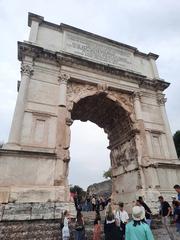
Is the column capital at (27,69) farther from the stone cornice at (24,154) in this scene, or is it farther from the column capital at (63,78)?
the stone cornice at (24,154)

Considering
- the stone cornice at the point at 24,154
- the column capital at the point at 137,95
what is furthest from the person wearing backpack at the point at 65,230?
the column capital at the point at 137,95

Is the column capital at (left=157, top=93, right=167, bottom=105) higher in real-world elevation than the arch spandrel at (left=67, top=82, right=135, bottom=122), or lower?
higher

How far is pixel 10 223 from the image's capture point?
661 cm

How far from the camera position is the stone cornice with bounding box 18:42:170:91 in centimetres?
1095

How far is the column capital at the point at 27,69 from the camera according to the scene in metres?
10.4

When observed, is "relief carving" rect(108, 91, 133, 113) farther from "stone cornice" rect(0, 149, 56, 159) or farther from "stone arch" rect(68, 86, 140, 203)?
"stone cornice" rect(0, 149, 56, 159)

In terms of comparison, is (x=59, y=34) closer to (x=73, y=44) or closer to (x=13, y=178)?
(x=73, y=44)

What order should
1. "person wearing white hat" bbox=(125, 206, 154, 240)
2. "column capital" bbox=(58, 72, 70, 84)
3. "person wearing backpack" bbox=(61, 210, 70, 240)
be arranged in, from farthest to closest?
"column capital" bbox=(58, 72, 70, 84) < "person wearing backpack" bbox=(61, 210, 70, 240) < "person wearing white hat" bbox=(125, 206, 154, 240)

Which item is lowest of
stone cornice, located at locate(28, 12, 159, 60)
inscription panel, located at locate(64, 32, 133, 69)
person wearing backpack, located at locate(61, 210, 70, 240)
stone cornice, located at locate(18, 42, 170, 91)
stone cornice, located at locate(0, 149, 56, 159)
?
person wearing backpack, located at locate(61, 210, 70, 240)

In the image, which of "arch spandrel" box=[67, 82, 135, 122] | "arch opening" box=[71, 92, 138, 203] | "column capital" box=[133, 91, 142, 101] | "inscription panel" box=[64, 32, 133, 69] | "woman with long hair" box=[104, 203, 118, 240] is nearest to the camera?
"woman with long hair" box=[104, 203, 118, 240]

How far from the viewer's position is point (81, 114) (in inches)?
545

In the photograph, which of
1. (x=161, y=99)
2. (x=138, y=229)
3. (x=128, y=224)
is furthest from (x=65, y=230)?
(x=161, y=99)

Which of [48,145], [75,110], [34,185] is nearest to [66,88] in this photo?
[75,110]

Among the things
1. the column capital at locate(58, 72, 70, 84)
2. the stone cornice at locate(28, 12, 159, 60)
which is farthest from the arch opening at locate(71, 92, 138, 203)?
the stone cornice at locate(28, 12, 159, 60)
